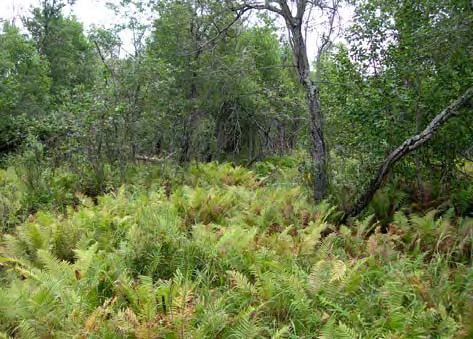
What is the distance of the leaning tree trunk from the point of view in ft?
17.3

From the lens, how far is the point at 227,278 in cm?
402

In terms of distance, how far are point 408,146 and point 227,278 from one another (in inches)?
Answer: 123

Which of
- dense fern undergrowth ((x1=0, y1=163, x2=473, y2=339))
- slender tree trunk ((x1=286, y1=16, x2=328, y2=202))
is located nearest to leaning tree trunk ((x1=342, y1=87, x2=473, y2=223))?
dense fern undergrowth ((x1=0, y1=163, x2=473, y2=339))

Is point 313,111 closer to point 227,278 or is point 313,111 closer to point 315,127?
point 315,127

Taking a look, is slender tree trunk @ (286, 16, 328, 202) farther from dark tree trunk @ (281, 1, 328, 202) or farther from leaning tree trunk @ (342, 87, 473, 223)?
leaning tree trunk @ (342, 87, 473, 223)

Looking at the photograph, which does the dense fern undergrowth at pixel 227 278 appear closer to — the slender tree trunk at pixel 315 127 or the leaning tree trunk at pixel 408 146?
the leaning tree trunk at pixel 408 146

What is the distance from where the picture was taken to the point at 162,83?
9.45 m

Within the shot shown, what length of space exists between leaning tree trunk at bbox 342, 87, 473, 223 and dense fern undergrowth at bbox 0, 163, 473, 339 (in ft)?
1.65

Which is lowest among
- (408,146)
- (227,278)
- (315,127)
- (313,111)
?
(227,278)

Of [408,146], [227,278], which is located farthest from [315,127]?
[227,278]

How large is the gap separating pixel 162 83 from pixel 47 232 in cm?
522

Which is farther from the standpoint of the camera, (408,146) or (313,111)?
(313,111)

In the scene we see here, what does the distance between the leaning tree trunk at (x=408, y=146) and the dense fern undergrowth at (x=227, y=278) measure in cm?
50

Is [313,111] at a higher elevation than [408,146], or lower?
higher
